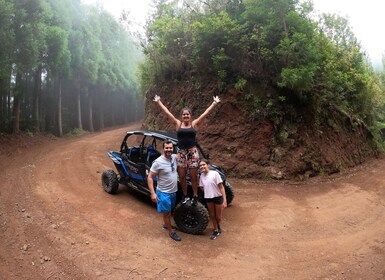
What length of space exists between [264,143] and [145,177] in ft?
15.8

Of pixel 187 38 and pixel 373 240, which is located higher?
pixel 187 38

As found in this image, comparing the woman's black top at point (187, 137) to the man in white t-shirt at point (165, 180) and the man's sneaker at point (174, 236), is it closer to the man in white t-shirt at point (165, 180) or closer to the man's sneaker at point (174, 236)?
the man in white t-shirt at point (165, 180)

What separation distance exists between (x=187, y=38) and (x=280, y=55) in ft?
13.0

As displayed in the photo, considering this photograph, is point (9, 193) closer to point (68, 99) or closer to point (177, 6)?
point (177, 6)

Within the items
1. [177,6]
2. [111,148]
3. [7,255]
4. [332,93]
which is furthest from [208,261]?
[177,6]

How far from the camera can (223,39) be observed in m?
10.7

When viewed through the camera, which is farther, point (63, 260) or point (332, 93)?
point (332, 93)

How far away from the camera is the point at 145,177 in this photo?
6.97 meters

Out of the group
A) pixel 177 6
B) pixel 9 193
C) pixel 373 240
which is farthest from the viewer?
pixel 177 6

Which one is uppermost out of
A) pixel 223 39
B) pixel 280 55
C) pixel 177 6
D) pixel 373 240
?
pixel 177 6

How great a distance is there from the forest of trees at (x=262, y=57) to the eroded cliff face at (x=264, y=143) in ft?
1.16

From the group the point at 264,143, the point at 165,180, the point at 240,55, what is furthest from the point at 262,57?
the point at 165,180

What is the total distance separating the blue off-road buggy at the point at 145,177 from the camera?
583 cm

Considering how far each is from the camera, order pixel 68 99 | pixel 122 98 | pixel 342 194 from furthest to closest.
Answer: pixel 122 98 → pixel 68 99 → pixel 342 194
